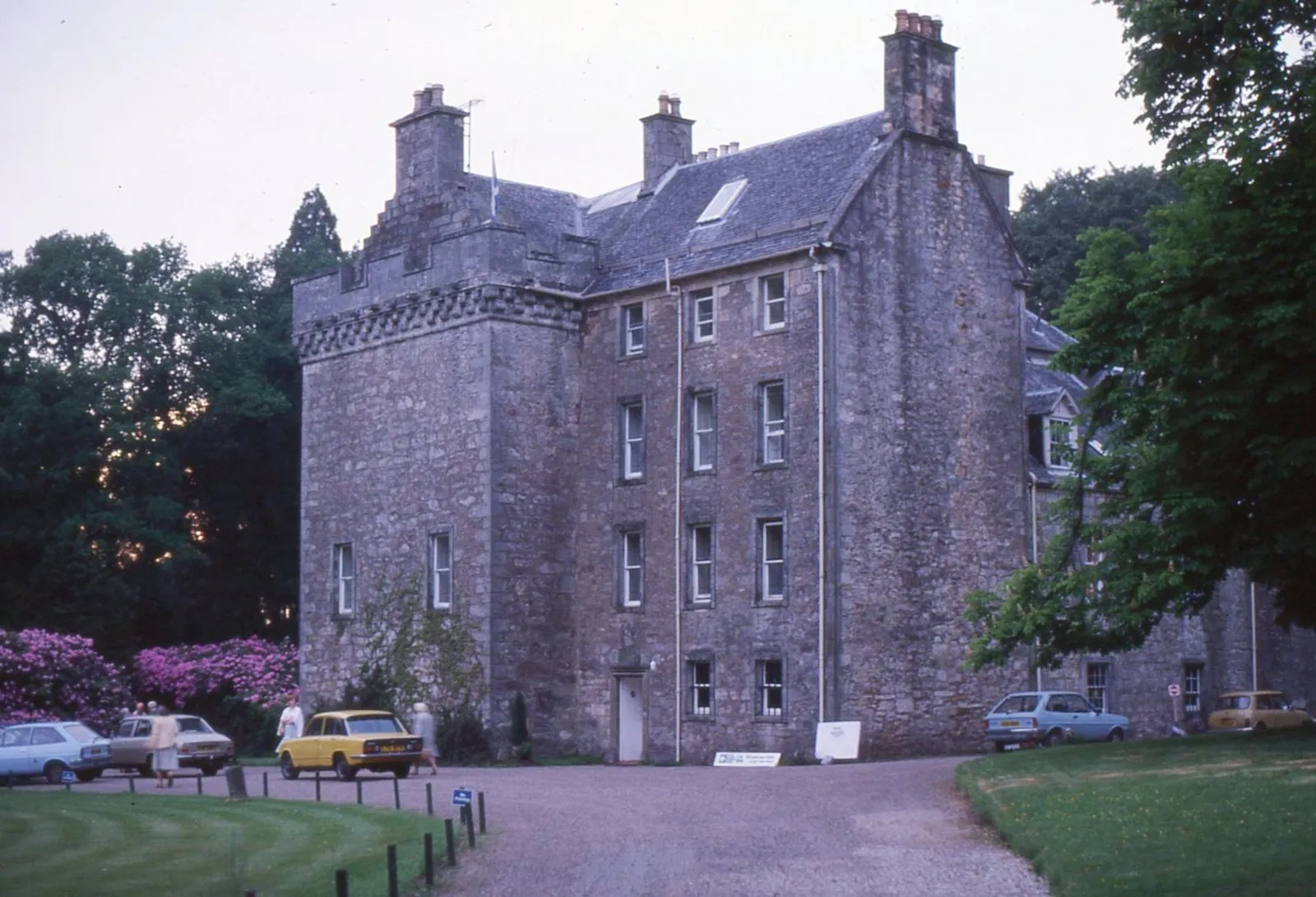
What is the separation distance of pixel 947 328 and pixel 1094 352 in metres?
13.4

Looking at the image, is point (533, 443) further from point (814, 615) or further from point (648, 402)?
point (814, 615)

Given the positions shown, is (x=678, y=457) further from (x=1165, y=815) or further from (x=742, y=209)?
(x=1165, y=815)

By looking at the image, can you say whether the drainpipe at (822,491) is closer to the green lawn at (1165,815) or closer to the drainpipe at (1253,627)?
the green lawn at (1165,815)

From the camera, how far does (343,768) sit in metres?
39.8

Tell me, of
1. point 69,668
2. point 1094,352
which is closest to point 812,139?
point 1094,352

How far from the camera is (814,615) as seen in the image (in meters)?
43.6

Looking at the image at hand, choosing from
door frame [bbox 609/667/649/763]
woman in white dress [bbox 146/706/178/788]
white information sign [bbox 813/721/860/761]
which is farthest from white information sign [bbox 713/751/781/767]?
woman in white dress [bbox 146/706/178/788]

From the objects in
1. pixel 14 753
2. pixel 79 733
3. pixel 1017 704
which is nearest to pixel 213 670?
Answer: pixel 79 733

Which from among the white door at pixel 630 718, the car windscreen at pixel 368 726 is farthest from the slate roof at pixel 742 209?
the car windscreen at pixel 368 726

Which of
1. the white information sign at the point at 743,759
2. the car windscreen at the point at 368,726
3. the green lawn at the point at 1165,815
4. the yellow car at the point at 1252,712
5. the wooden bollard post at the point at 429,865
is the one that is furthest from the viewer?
the yellow car at the point at 1252,712

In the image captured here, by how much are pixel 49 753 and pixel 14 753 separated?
2.39 feet

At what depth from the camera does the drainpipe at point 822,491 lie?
4319cm

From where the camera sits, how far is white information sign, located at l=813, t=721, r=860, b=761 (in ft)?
139

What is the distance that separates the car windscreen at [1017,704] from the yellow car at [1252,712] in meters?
7.26
